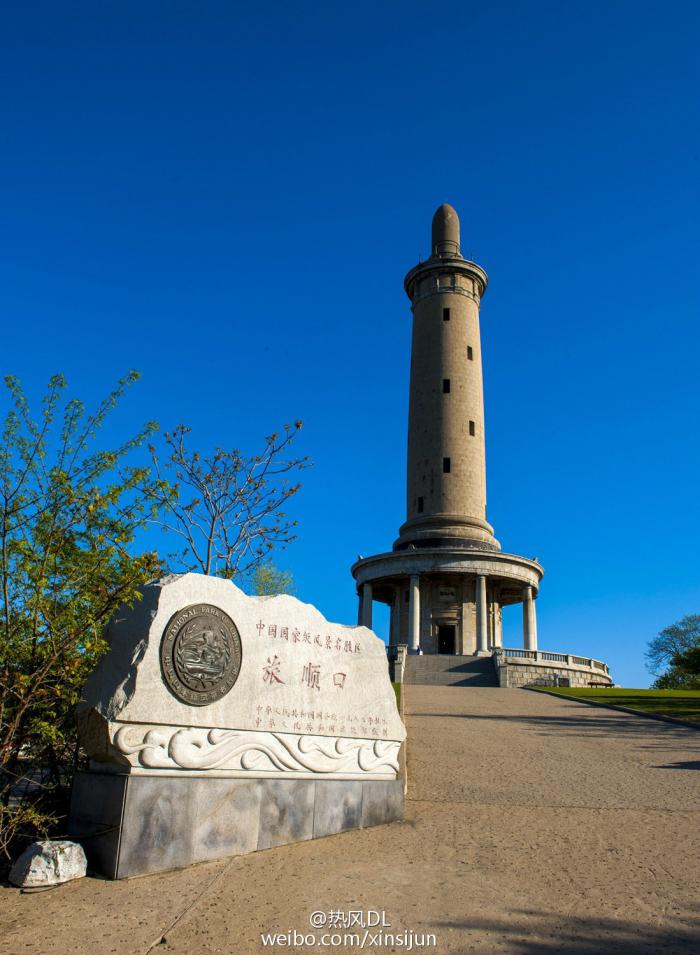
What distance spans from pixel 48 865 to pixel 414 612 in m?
33.8

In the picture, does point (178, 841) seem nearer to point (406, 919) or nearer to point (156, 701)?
point (156, 701)

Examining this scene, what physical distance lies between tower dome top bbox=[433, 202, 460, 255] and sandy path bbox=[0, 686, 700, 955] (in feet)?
144

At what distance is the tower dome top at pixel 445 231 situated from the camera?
163ft

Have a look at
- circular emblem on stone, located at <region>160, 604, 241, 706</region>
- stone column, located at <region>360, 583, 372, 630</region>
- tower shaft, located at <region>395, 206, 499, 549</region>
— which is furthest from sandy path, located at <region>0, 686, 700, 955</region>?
stone column, located at <region>360, 583, 372, 630</region>

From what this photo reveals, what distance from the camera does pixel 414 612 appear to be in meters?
39.3

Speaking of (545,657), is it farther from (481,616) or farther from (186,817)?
(186,817)

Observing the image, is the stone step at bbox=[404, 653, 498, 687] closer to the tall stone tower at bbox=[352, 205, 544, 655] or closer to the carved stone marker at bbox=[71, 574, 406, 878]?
the tall stone tower at bbox=[352, 205, 544, 655]

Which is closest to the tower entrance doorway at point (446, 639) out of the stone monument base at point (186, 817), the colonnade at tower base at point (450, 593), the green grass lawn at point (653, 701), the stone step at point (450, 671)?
the colonnade at tower base at point (450, 593)

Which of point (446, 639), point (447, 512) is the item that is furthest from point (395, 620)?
point (447, 512)

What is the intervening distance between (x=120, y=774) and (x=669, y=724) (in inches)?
574

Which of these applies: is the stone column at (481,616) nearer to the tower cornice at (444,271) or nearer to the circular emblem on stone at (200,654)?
the tower cornice at (444,271)

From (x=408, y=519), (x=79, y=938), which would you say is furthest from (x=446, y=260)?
(x=79, y=938)

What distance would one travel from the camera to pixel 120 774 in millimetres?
6840

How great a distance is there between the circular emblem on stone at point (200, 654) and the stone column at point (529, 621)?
35.1m
